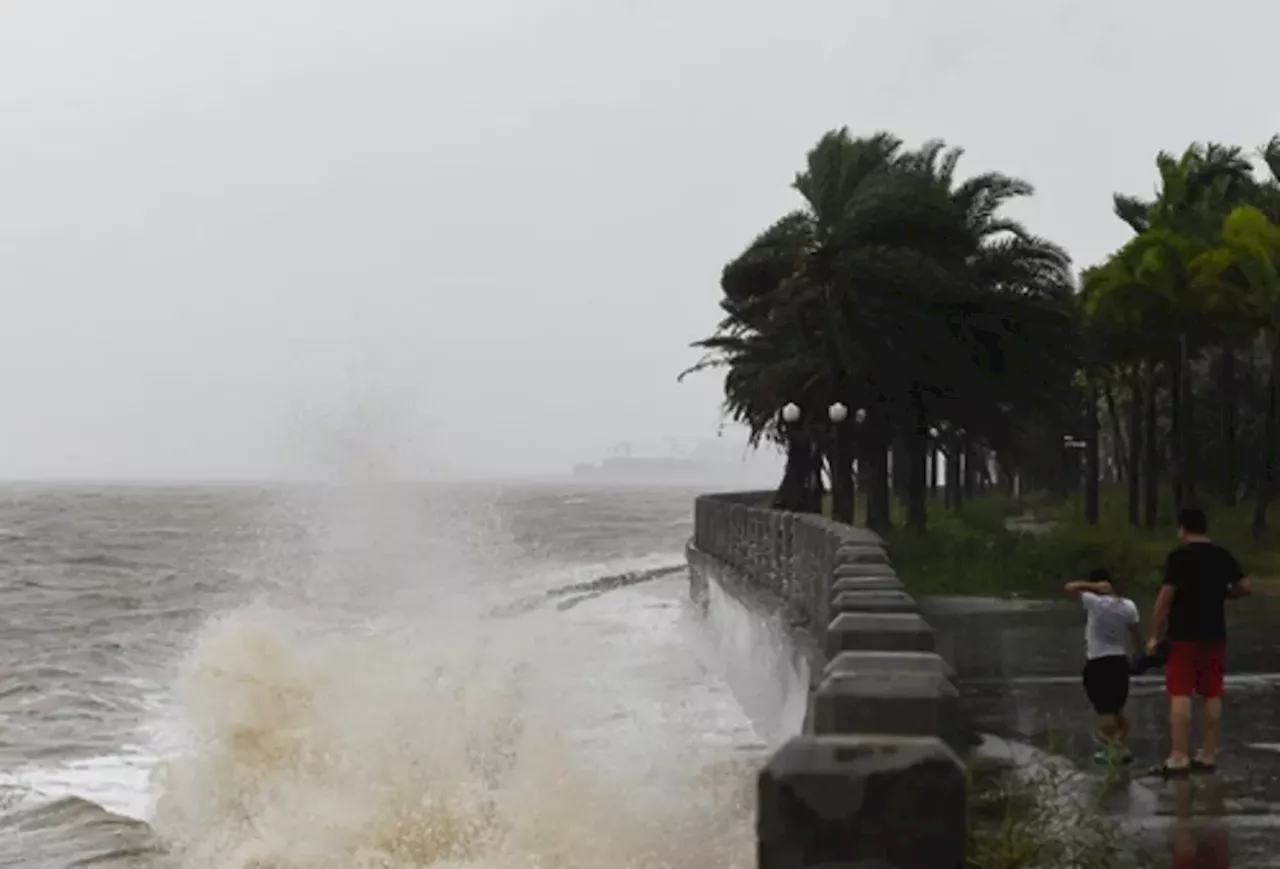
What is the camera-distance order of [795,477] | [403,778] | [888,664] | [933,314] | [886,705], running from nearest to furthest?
1. [886,705]
2. [888,664]
3. [403,778]
4. [933,314]
5. [795,477]

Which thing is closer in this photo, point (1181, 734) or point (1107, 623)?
point (1181, 734)

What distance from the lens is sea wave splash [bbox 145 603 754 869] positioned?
10.5 metres

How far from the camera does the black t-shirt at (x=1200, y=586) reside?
8.29 meters

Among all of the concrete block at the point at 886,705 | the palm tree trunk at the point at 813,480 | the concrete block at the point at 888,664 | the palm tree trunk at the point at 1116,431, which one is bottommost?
the concrete block at the point at 886,705

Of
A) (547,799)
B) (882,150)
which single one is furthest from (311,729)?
(882,150)

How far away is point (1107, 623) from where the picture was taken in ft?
30.6

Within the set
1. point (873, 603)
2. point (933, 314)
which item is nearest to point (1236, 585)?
point (873, 603)

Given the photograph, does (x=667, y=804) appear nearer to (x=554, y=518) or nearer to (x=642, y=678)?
(x=642, y=678)

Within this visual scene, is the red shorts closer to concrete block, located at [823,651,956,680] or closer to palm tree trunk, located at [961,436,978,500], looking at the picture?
concrete block, located at [823,651,956,680]

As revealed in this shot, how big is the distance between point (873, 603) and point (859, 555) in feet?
11.7

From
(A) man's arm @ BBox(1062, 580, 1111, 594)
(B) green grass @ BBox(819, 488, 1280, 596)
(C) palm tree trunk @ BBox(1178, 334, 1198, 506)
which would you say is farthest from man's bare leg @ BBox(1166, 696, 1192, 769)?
(C) palm tree trunk @ BBox(1178, 334, 1198, 506)

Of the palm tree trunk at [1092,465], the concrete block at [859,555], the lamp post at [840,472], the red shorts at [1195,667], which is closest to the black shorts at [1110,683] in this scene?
the red shorts at [1195,667]

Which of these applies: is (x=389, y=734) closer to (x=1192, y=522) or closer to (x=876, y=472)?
(x=1192, y=522)

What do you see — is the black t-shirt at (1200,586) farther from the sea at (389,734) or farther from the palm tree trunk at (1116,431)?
the palm tree trunk at (1116,431)
